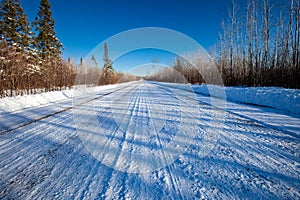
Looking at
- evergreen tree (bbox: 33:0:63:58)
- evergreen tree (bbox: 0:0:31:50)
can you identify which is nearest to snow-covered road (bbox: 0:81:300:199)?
evergreen tree (bbox: 0:0:31:50)

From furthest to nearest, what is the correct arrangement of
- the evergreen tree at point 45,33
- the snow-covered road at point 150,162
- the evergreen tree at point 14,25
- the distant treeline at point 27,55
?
the evergreen tree at point 45,33 < the evergreen tree at point 14,25 < the distant treeline at point 27,55 < the snow-covered road at point 150,162

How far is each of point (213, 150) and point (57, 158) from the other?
2.83 meters

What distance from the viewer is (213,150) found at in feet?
8.13

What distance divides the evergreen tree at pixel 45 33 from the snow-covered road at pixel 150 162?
60.1 feet

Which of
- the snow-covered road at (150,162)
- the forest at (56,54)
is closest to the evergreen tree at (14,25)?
the forest at (56,54)

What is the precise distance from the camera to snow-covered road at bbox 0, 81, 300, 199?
5.02ft

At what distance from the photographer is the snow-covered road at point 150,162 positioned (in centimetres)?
153

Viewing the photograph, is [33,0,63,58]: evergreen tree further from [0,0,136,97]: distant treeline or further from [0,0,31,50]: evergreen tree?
[0,0,31,50]: evergreen tree

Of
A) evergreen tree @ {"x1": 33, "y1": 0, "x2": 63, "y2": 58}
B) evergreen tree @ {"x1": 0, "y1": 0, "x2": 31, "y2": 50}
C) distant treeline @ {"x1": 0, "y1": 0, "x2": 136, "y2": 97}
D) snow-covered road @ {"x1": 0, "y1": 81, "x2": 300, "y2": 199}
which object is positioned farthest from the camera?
evergreen tree @ {"x1": 33, "y1": 0, "x2": 63, "y2": 58}

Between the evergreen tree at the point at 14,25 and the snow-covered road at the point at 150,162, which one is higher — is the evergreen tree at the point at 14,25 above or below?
above

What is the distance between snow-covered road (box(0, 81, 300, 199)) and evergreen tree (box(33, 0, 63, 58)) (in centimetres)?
1832

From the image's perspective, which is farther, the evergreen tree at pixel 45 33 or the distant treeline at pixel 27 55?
the evergreen tree at pixel 45 33

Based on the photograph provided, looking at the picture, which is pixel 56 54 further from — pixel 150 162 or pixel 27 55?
pixel 150 162

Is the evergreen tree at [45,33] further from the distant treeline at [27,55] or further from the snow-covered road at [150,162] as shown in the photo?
the snow-covered road at [150,162]
